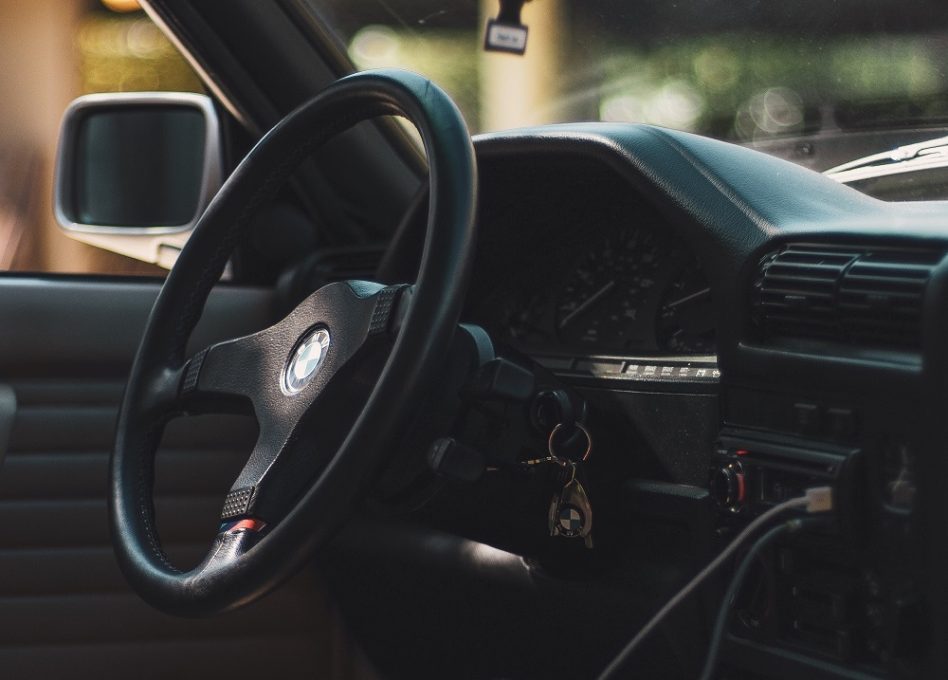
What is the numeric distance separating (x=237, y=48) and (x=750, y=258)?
4.00ft

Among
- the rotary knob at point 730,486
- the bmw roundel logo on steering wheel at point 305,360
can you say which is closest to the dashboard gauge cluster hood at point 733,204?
the rotary knob at point 730,486

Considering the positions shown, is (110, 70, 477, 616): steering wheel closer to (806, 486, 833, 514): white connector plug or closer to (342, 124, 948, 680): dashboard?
(342, 124, 948, 680): dashboard

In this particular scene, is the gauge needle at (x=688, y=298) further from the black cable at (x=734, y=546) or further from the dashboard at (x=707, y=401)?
the black cable at (x=734, y=546)

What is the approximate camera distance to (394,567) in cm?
192

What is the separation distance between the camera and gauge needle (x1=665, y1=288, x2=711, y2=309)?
1.56 metres

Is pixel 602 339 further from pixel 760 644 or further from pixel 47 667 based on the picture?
pixel 47 667

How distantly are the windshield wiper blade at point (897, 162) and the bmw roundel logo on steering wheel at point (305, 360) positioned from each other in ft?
2.55

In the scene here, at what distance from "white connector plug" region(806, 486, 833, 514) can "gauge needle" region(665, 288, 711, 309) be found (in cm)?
42

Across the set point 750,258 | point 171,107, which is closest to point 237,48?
point 171,107

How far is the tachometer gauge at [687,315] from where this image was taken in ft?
5.05

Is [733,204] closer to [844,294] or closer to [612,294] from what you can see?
[844,294]

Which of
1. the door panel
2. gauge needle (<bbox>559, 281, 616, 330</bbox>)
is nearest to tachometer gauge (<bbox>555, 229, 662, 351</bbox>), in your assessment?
gauge needle (<bbox>559, 281, 616, 330</bbox>)

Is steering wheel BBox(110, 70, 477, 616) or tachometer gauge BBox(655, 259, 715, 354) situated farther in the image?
tachometer gauge BBox(655, 259, 715, 354)

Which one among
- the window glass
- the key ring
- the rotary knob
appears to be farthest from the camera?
the window glass
